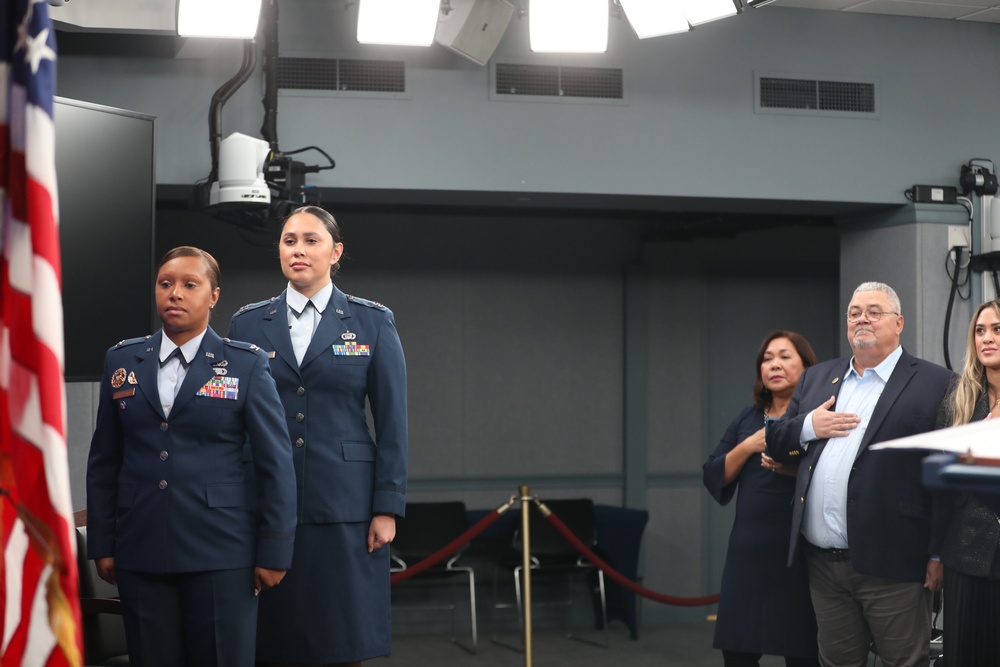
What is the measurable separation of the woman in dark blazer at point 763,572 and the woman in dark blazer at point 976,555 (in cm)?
60

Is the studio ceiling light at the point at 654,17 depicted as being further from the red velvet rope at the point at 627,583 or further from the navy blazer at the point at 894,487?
the red velvet rope at the point at 627,583

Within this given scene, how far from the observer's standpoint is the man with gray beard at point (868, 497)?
10.4 ft

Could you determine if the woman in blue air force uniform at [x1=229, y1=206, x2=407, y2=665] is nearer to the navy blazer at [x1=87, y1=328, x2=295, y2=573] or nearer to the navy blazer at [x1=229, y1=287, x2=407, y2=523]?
the navy blazer at [x1=229, y1=287, x2=407, y2=523]

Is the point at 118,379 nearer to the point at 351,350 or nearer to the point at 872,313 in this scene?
the point at 351,350

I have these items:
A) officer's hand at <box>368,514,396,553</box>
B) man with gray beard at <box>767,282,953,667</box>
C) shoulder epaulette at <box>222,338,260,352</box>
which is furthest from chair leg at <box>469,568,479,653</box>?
shoulder epaulette at <box>222,338,260,352</box>

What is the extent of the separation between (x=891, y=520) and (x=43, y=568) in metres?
2.58

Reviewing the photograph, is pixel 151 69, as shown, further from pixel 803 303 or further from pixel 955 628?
pixel 803 303

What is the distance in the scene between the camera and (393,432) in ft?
9.08

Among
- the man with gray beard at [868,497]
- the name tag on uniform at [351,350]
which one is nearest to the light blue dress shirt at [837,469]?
the man with gray beard at [868,497]

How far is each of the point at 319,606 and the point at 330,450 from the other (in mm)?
383

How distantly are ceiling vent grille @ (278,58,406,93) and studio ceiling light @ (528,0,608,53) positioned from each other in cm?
64

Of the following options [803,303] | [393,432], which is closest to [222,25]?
[393,432]

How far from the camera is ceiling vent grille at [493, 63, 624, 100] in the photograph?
16.0 ft

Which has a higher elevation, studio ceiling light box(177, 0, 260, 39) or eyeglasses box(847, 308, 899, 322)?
studio ceiling light box(177, 0, 260, 39)
